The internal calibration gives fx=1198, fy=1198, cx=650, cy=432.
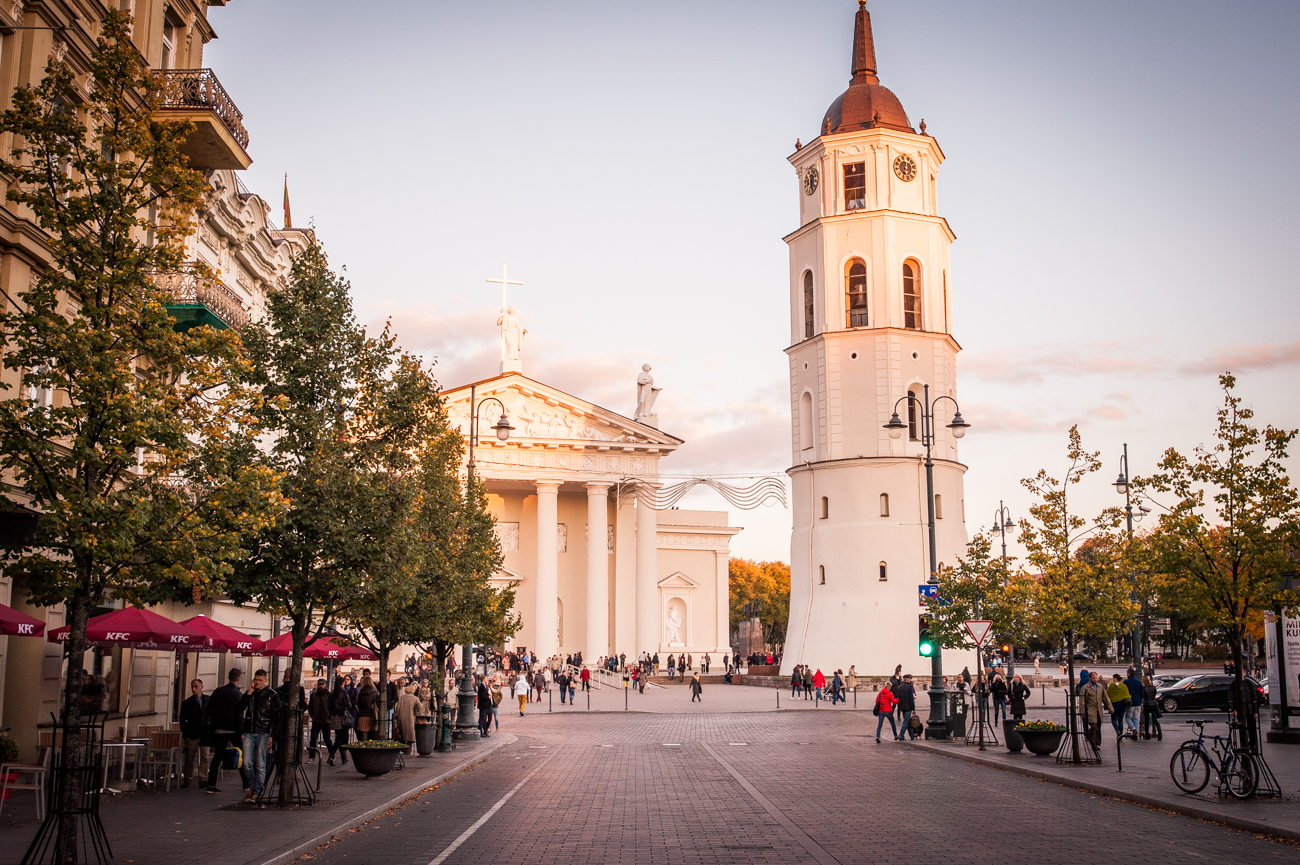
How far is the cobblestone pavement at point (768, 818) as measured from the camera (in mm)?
12148

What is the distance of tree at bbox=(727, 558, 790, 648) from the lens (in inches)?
5202

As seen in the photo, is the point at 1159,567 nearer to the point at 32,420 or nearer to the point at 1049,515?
the point at 1049,515

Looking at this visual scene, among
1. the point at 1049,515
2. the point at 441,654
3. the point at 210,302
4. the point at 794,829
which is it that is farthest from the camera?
the point at 441,654

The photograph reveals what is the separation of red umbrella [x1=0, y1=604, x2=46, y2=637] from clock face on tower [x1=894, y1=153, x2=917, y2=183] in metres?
51.3

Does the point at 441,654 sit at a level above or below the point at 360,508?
below

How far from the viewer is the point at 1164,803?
16.1 metres

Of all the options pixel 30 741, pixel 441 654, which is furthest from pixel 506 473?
pixel 30 741

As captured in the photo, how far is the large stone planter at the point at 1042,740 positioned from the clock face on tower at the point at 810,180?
4160 centimetres

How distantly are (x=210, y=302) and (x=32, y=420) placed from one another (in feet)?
48.6

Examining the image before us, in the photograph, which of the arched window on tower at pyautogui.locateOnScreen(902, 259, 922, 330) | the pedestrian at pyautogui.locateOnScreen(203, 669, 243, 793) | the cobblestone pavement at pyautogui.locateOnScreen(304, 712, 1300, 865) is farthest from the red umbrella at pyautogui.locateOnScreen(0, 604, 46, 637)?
the arched window on tower at pyautogui.locateOnScreen(902, 259, 922, 330)

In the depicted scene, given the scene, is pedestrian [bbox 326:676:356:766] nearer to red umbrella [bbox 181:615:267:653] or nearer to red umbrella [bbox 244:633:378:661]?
red umbrella [bbox 244:633:378:661]

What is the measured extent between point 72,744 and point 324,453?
760 cm

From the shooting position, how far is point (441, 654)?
112 feet

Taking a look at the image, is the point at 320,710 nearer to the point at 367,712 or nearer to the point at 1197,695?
the point at 367,712
